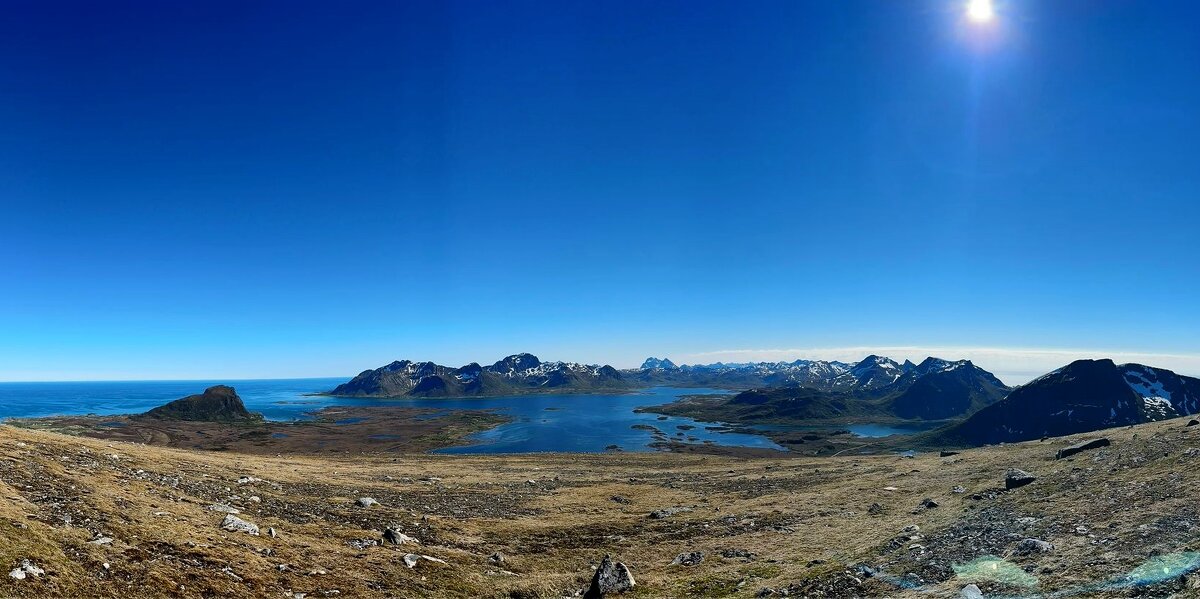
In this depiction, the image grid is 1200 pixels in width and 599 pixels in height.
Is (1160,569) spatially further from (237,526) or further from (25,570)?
(237,526)

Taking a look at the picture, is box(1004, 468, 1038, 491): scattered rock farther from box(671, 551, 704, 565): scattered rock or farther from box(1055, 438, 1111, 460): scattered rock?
box(671, 551, 704, 565): scattered rock

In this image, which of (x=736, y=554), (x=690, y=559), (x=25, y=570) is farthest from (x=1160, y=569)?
(x=25, y=570)

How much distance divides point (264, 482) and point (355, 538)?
18.4m

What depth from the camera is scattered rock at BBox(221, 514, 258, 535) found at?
23.8 m

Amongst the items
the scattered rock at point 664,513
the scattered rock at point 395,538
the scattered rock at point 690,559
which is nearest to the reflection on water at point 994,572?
the scattered rock at point 690,559

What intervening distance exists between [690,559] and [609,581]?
651 cm

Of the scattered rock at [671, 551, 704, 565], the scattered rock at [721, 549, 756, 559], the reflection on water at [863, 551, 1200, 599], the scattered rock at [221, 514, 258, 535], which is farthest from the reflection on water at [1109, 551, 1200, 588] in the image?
the scattered rock at [221, 514, 258, 535]

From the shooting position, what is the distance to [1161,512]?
67.9 ft

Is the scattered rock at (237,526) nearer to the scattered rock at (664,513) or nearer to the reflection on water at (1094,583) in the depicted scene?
the scattered rock at (664,513)

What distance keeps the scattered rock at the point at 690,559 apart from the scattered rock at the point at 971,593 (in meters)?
13.0

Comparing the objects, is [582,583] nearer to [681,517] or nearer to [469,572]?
[469,572]

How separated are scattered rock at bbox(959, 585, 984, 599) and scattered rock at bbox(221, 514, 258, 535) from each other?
2915cm

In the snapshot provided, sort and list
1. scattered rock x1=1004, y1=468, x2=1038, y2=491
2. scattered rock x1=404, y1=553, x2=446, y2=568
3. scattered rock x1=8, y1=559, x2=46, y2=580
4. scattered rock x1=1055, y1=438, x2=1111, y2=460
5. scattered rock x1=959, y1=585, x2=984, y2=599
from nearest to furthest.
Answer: scattered rock x1=8, y1=559, x2=46, y2=580 → scattered rock x1=959, y1=585, x2=984, y2=599 → scattered rock x1=404, y1=553, x2=446, y2=568 → scattered rock x1=1004, y1=468, x2=1038, y2=491 → scattered rock x1=1055, y1=438, x2=1111, y2=460

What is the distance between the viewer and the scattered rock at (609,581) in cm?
2280
